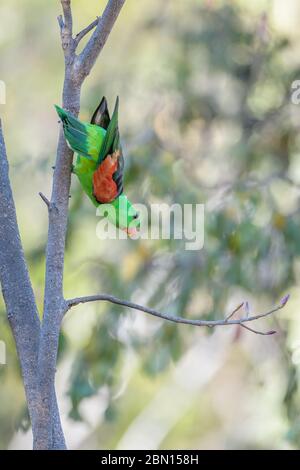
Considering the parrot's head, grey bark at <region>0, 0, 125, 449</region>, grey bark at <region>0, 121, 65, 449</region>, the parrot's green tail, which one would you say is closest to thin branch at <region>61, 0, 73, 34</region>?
grey bark at <region>0, 0, 125, 449</region>

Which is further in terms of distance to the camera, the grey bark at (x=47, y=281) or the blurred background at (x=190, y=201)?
the blurred background at (x=190, y=201)

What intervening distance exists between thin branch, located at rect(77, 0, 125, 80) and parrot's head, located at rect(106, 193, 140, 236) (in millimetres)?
773

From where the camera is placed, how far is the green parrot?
8.38ft

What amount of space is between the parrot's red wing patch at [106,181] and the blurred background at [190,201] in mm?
1487

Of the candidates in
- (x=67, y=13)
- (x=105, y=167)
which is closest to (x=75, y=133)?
(x=105, y=167)

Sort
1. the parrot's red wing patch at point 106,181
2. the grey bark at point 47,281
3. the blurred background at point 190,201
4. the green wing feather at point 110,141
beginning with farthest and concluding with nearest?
→ the blurred background at point 190,201 → the parrot's red wing patch at point 106,181 → the green wing feather at point 110,141 → the grey bark at point 47,281

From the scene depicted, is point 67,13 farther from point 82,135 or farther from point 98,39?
point 82,135

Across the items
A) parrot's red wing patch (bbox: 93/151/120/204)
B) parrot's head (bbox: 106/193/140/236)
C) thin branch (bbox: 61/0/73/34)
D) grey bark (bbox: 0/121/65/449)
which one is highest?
thin branch (bbox: 61/0/73/34)

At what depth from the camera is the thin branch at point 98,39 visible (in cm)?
201

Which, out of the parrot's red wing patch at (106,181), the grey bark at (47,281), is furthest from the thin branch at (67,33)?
the parrot's red wing patch at (106,181)

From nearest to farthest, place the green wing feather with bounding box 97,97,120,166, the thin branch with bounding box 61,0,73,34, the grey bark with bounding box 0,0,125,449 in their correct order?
the grey bark with bounding box 0,0,125,449, the thin branch with bounding box 61,0,73,34, the green wing feather with bounding box 97,97,120,166

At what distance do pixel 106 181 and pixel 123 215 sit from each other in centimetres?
13

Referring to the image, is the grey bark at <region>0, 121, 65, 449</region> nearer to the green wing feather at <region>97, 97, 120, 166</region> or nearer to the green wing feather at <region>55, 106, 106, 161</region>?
the green wing feather at <region>55, 106, 106, 161</region>

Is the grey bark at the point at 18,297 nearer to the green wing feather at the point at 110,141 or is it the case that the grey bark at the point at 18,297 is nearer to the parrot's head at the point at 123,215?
the green wing feather at the point at 110,141
